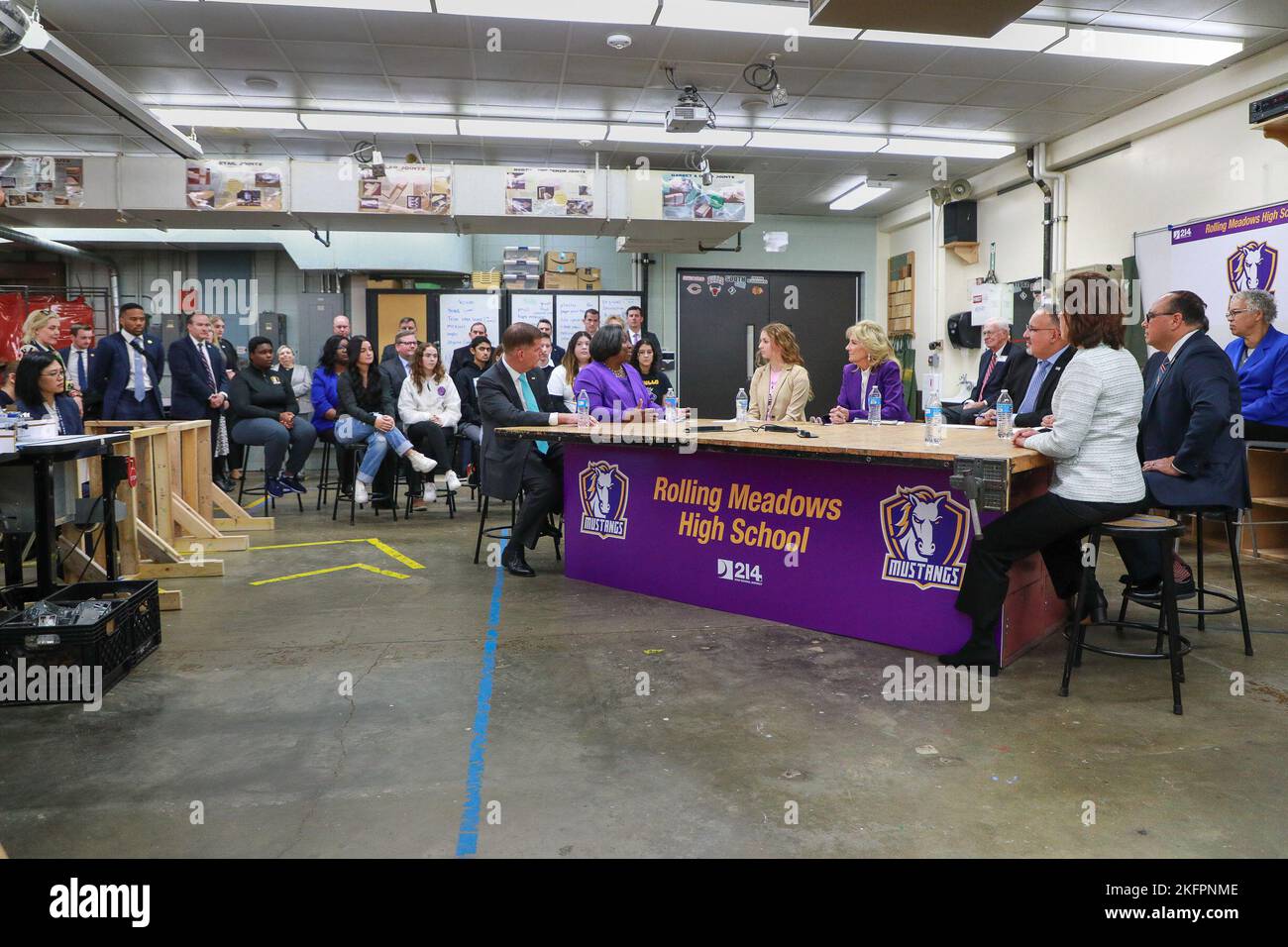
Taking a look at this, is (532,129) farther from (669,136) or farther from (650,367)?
(650,367)

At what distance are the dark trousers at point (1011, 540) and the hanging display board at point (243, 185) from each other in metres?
7.34

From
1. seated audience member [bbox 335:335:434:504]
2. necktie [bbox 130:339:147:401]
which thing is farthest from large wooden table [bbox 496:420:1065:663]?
necktie [bbox 130:339:147:401]

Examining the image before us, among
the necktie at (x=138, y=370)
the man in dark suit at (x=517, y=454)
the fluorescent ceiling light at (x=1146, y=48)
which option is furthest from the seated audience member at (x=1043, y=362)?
the necktie at (x=138, y=370)

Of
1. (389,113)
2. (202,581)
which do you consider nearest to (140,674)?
(202,581)

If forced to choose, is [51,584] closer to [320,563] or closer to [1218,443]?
[320,563]

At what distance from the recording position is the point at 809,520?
3.97 meters

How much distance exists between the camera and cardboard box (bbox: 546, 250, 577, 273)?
35.4ft

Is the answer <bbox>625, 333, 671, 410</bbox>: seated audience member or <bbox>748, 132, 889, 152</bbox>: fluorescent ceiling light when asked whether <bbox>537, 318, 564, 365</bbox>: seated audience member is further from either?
<bbox>748, 132, 889, 152</bbox>: fluorescent ceiling light

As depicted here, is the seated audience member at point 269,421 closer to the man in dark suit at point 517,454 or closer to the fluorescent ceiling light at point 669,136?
the man in dark suit at point 517,454

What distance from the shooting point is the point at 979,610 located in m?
Result: 3.37

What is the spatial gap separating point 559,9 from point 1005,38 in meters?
3.18

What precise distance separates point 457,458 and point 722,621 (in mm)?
4490

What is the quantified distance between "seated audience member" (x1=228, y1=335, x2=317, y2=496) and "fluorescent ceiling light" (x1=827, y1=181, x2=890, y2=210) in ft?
22.6

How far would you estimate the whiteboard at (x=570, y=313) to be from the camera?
10781 millimetres
